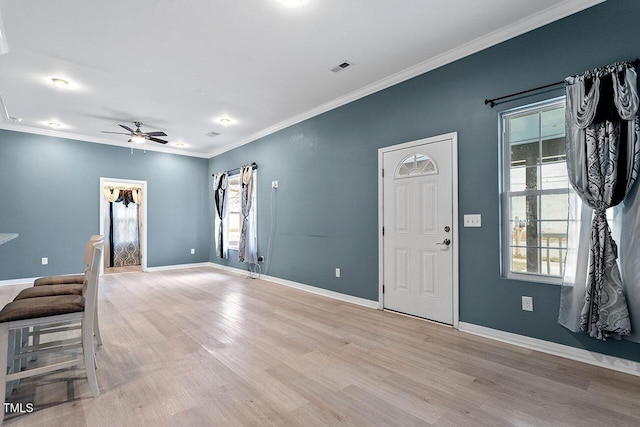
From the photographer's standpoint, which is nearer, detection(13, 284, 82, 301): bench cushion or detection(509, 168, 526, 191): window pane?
detection(13, 284, 82, 301): bench cushion

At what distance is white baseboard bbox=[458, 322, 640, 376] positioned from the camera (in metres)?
2.31

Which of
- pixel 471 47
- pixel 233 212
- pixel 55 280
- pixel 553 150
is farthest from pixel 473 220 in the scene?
pixel 233 212

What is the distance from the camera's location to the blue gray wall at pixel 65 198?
571cm

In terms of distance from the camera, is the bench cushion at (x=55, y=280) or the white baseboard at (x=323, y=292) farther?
the white baseboard at (x=323, y=292)

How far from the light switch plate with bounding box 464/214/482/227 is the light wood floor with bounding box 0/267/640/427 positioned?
109 cm

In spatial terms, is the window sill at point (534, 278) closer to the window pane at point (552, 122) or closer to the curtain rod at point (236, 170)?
the window pane at point (552, 122)

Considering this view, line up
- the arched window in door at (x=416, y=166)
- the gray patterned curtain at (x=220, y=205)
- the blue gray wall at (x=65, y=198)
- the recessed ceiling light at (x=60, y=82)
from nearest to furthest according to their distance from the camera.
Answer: the arched window in door at (x=416, y=166) < the recessed ceiling light at (x=60, y=82) < the blue gray wall at (x=65, y=198) < the gray patterned curtain at (x=220, y=205)

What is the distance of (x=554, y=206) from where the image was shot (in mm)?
2746

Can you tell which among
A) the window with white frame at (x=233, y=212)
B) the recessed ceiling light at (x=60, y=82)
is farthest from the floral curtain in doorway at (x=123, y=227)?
the recessed ceiling light at (x=60, y=82)

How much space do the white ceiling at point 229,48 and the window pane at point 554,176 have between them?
124 centimetres

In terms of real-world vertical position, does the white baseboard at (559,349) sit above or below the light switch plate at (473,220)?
below

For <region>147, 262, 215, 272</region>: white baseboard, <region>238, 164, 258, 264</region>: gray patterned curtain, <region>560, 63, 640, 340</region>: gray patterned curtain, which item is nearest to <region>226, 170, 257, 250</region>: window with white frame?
<region>238, 164, 258, 264</region>: gray patterned curtain

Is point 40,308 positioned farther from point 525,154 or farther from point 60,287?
point 525,154

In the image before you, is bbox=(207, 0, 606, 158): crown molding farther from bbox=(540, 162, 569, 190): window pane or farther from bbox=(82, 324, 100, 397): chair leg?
bbox=(82, 324, 100, 397): chair leg
